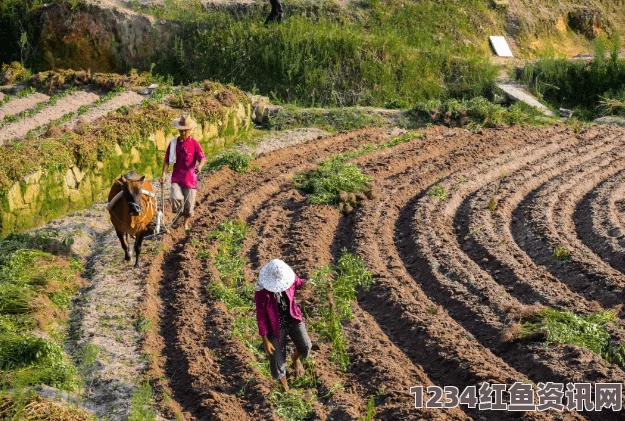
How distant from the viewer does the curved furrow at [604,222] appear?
10984 millimetres

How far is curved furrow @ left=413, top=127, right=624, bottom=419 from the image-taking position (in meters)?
8.32

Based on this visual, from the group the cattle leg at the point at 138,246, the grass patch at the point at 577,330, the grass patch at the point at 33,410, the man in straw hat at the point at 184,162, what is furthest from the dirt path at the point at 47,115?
the grass patch at the point at 577,330

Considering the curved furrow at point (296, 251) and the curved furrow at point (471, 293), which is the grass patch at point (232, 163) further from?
the curved furrow at point (471, 293)

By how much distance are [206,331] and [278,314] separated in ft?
5.38

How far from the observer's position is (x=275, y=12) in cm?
2008

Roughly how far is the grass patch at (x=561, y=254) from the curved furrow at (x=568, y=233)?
0.15 ft

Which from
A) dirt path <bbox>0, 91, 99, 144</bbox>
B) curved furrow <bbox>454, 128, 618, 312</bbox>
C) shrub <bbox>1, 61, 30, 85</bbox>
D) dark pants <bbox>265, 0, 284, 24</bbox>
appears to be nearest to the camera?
curved furrow <bbox>454, 128, 618, 312</bbox>

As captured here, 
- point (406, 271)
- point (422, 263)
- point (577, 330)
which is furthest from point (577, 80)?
point (577, 330)

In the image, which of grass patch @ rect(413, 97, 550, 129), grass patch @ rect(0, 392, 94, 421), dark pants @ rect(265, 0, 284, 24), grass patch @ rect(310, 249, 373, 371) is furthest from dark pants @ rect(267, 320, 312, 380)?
dark pants @ rect(265, 0, 284, 24)

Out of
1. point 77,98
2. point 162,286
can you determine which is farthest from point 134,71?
point 162,286

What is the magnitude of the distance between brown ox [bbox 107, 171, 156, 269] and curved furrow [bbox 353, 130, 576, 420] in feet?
8.48

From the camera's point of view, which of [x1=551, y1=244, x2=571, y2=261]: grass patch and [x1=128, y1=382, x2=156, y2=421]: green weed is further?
[x1=551, y1=244, x2=571, y2=261]: grass patch

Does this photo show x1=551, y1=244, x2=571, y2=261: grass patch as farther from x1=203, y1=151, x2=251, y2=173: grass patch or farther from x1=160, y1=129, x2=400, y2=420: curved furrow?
x1=203, y1=151, x2=251, y2=173: grass patch

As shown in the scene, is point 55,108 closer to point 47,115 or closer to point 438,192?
point 47,115
